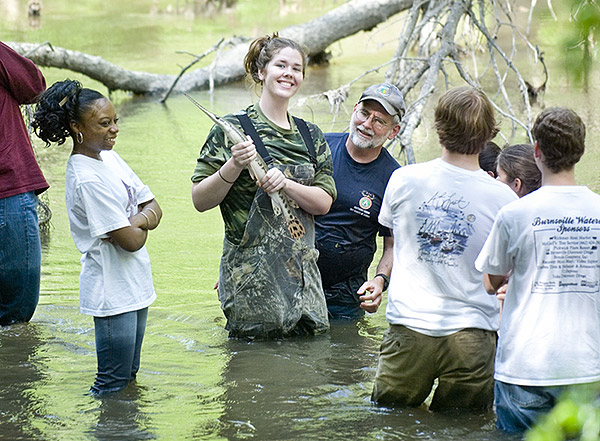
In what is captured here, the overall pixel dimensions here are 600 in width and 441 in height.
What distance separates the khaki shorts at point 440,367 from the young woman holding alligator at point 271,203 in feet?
3.58

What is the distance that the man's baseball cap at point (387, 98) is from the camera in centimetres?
458

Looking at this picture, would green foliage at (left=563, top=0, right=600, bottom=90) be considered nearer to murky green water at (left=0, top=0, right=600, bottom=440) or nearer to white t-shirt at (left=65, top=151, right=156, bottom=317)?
murky green water at (left=0, top=0, right=600, bottom=440)

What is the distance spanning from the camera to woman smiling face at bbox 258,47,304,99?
446cm

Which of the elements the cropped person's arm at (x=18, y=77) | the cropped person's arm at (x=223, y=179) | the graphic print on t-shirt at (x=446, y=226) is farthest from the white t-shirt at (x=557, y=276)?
the cropped person's arm at (x=18, y=77)

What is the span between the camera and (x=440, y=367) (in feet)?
11.2

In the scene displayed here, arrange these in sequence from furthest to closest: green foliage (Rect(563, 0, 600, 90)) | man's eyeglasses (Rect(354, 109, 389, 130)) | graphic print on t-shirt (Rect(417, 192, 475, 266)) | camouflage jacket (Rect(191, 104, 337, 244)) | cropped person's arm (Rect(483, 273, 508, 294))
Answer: man's eyeglasses (Rect(354, 109, 389, 130)), camouflage jacket (Rect(191, 104, 337, 244)), graphic print on t-shirt (Rect(417, 192, 475, 266)), cropped person's arm (Rect(483, 273, 508, 294)), green foliage (Rect(563, 0, 600, 90))

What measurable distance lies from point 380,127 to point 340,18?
11276 millimetres

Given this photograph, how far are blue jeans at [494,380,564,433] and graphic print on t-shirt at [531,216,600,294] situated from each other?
1.17 ft

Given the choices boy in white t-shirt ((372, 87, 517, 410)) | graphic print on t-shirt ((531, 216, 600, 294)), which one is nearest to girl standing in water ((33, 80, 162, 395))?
boy in white t-shirt ((372, 87, 517, 410))

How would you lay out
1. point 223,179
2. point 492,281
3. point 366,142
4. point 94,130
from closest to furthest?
point 492,281
point 94,130
point 223,179
point 366,142

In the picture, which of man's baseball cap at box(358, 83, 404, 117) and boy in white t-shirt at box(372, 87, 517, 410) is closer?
boy in white t-shirt at box(372, 87, 517, 410)

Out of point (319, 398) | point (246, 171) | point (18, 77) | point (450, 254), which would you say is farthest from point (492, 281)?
point (18, 77)

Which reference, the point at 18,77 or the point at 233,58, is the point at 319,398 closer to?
the point at 18,77

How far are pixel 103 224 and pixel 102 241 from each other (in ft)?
0.38
